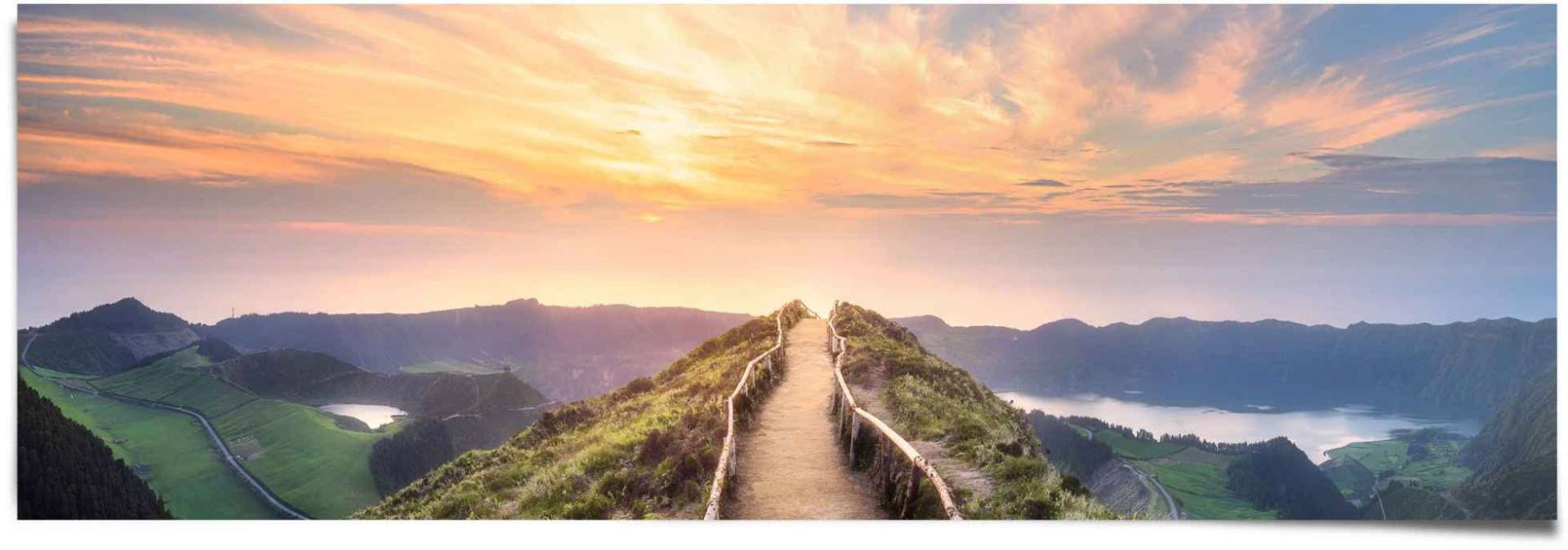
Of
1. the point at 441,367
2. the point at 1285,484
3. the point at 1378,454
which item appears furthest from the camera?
the point at 441,367

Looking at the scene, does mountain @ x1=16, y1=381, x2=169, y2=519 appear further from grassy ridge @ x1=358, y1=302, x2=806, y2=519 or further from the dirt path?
the dirt path

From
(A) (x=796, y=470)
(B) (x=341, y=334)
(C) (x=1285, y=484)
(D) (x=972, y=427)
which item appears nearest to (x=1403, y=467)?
(C) (x=1285, y=484)

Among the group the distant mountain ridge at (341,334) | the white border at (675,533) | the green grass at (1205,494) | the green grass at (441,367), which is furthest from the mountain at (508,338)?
the green grass at (1205,494)

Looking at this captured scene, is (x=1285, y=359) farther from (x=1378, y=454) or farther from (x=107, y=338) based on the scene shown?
(x=107, y=338)

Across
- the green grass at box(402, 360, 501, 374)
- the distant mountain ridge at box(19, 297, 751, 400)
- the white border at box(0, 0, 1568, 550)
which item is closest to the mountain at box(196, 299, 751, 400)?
the distant mountain ridge at box(19, 297, 751, 400)

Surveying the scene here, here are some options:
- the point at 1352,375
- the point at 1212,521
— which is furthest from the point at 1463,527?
the point at 1352,375

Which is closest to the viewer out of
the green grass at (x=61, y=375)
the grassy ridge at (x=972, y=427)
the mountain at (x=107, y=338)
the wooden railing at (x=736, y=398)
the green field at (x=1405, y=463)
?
the grassy ridge at (x=972, y=427)

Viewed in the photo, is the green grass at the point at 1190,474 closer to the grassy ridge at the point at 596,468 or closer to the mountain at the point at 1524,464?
the mountain at the point at 1524,464
